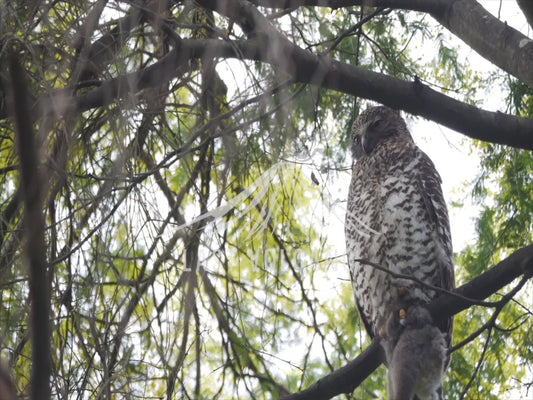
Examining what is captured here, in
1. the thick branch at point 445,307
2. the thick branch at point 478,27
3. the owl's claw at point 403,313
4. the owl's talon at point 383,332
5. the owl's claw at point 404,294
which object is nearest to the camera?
the thick branch at point 445,307

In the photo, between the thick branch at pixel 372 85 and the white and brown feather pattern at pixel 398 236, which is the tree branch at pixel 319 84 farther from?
the white and brown feather pattern at pixel 398 236

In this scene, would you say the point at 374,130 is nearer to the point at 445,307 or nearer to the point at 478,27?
the point at 478,27

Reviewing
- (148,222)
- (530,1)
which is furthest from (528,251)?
(148,222)

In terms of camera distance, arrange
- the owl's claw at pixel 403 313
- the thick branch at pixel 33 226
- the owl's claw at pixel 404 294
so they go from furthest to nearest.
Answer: the owl's claw at pixel 404 294, the owl's claw at pixel 403 313, the thick branch at pixel 33 226

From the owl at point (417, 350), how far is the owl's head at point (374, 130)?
127cm

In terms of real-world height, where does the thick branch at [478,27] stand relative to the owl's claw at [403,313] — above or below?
above

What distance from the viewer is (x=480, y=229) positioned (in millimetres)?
4453

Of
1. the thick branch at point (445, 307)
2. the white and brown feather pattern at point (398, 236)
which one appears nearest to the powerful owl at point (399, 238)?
the white and brown feather pattern at point (398, 236)

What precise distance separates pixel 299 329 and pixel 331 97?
1.31m

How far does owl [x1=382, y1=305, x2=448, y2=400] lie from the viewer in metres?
3.21

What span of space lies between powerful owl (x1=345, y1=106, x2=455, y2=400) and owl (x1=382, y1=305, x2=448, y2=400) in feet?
1.06

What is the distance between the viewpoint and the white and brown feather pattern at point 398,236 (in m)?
3.93

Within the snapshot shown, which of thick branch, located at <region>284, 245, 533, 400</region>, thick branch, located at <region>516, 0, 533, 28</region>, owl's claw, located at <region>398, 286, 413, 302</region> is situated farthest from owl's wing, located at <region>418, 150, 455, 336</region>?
thick branch, located at <region>516, 0, 533, 28</region>

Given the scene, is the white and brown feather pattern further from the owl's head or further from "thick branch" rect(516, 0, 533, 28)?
"thick branch" rect(516, 0, 533, 28)
